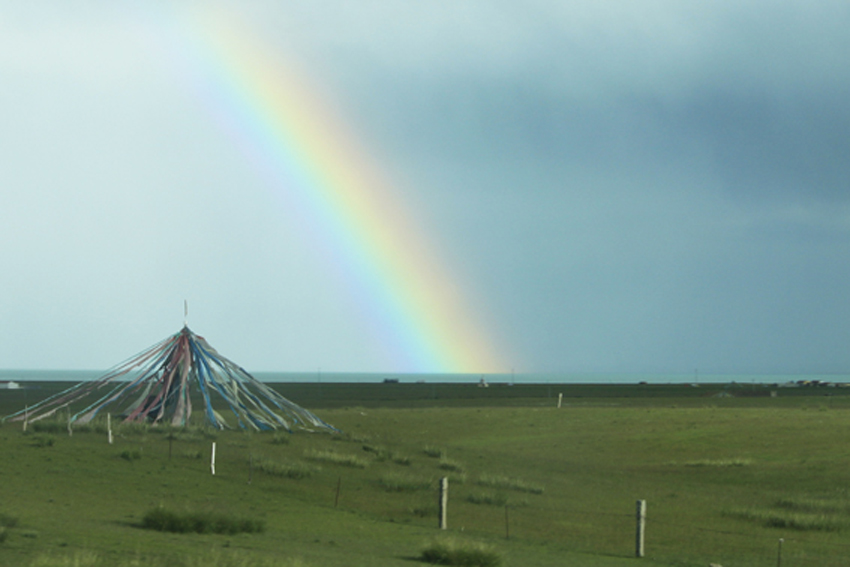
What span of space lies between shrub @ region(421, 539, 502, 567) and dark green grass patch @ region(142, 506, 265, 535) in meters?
4.70

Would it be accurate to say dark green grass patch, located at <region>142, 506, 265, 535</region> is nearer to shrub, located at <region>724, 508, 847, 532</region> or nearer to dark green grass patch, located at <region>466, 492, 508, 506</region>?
dark green grass patch, located at <region>466, 492, 508, 506</region>

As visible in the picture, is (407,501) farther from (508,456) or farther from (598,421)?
(598,421)

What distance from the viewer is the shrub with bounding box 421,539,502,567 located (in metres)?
15.8

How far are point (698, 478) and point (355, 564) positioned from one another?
2151 centimetres

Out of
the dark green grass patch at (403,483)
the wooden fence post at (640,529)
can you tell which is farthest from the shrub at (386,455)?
the wooden fence post at (640,529)

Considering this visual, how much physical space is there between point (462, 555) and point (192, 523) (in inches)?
243

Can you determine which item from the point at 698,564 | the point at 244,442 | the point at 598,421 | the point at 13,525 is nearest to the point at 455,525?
the point at 698,564

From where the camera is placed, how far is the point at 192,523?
725 inches

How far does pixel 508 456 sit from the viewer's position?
39.8 meters

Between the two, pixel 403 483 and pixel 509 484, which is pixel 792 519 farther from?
pixel 403 483

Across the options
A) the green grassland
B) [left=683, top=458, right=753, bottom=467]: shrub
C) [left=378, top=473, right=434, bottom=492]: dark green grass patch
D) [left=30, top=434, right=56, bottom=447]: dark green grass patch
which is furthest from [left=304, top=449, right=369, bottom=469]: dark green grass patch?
[left=683, top=458, right=753, bottom=467]: shrub

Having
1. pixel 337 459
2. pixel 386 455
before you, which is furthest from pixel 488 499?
pixel 386 455

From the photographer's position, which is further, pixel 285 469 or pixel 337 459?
pixel 337 459

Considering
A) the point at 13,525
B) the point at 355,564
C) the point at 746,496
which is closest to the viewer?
the point at 355,564
